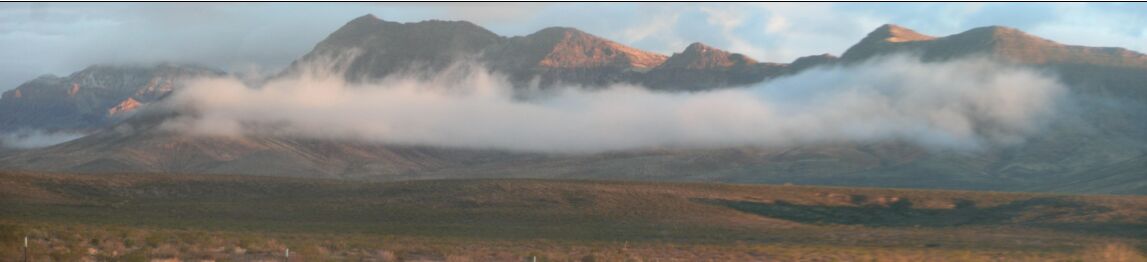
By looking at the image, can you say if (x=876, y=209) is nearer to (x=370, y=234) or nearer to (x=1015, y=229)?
(x=1015, y=229)

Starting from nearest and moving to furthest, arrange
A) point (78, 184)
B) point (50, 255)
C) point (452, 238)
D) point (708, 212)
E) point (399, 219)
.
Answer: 1. point (50, 255)
2. point (452, 238)
3. point (399, 219)
4. point (708, 212)
5. point (78, 184)

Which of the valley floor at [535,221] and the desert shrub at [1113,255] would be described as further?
the desert shrub at [1113,255]

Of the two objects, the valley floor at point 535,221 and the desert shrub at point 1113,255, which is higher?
the valley floor at point 535,221

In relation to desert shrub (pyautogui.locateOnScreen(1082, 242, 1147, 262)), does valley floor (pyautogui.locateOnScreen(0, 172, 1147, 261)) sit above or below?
above

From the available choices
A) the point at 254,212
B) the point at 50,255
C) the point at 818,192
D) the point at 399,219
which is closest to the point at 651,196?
the point at 818,192

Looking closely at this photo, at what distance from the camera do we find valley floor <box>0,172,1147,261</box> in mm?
51750

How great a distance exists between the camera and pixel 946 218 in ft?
313

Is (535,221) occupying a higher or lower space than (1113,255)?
higher

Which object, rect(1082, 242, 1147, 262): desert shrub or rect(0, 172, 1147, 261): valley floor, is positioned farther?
rect(1082, 242, 1147, 262): desert shrub

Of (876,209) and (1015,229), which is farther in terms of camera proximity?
(876,209)

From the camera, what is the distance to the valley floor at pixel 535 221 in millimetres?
51750

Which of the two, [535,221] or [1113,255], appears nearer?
[1113,255]

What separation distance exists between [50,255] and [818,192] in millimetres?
80079

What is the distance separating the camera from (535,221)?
85250 mm
